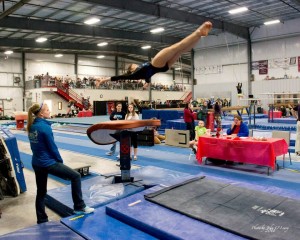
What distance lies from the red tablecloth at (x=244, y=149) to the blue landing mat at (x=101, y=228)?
3.71 m

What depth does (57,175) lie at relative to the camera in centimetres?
345

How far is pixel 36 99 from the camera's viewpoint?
78.8ft

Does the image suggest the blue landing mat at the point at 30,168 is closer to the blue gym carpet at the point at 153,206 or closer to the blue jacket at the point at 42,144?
the blue gym carpet at the point at 153,206

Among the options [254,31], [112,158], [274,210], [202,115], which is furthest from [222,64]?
[274,210]

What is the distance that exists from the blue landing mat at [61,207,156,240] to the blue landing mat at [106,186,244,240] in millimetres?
74

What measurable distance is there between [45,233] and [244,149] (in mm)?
4502

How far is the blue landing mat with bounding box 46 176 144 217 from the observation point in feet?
13.2

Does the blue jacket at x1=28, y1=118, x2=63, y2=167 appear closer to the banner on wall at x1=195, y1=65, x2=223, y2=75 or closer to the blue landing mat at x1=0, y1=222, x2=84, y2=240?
the blue landing mat at x1=0, y1=222, x2=84, y2=240

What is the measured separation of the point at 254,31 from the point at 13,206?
2128 cm

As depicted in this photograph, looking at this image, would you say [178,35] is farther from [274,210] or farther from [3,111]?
[274,210]

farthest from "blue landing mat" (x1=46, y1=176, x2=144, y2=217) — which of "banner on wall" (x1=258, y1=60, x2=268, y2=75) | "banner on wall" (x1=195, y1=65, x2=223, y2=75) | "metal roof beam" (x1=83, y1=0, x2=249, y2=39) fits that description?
A: "banner on wall" (x1=195, y1=65, x2=223, y2=75)

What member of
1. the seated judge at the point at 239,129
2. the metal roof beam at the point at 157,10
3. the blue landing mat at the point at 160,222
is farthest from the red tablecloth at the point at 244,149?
the metal roof beam at the point at 157,10

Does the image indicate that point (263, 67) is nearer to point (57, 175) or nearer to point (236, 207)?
point (236, 207)

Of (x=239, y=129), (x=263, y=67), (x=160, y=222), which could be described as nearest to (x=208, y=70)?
(x=263, y=67)
